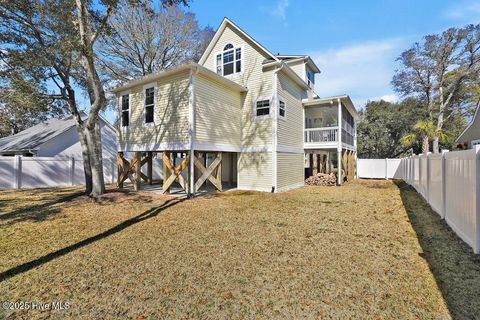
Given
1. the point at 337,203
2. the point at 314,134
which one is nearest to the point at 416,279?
the point at 337,203

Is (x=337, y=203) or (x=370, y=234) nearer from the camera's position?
(x=370, y=234)

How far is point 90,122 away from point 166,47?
13.7m

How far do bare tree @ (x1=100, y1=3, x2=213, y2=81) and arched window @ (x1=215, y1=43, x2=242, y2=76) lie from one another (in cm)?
829

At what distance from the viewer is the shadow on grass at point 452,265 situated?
8.98 feet

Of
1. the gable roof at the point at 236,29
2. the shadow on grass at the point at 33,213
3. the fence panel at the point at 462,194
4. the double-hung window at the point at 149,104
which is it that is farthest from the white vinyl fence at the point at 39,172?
the fence panel at the point at 462,194

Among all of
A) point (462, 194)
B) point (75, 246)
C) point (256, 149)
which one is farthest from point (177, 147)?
point (462, 194)

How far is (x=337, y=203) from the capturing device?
359 inches

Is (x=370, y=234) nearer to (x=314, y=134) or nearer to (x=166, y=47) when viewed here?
(x=314, y=134)

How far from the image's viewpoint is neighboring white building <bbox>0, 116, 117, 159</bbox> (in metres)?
17.6

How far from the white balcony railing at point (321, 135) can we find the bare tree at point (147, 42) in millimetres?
13550

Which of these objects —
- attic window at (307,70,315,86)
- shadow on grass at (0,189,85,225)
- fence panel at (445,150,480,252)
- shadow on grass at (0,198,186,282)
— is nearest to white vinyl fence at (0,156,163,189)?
shadow on grass at (0,189,85,225)

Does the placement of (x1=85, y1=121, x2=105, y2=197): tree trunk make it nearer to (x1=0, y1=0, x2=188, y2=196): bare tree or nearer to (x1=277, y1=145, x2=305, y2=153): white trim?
(x1=0, y1=0, x2=188, y2=196): bare tree

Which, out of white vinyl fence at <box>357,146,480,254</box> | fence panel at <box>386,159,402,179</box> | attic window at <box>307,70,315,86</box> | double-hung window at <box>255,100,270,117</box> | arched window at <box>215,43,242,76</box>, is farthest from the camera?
fence panel at <box>386,159,402,179</box>

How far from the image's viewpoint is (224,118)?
12047 mm
